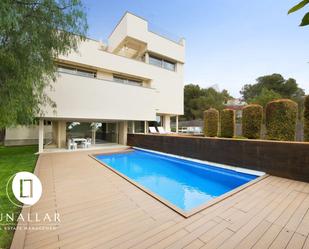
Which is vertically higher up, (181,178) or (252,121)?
(252,121)

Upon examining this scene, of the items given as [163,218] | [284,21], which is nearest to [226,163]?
[163,218]

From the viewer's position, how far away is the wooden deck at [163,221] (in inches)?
105

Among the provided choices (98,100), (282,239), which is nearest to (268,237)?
(282,239)

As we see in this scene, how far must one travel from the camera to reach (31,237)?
2812 millimetres

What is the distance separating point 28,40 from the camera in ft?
17.6

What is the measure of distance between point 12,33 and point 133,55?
629 inches

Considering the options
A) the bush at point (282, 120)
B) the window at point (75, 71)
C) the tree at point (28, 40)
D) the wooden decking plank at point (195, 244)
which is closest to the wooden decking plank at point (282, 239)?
the wooden decking plank at point (195, 244)

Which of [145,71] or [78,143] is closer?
[78,143]

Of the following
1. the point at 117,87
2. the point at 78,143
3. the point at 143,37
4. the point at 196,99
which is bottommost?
the point at 78,143

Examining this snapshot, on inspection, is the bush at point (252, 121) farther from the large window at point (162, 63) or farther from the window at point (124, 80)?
the large window at point (162, 63)

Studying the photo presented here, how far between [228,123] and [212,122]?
139cm

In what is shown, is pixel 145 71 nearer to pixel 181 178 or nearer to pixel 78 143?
pixel 78 143

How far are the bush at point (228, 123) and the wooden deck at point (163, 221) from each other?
4.28 metres

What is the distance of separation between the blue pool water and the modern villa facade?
167 inches
